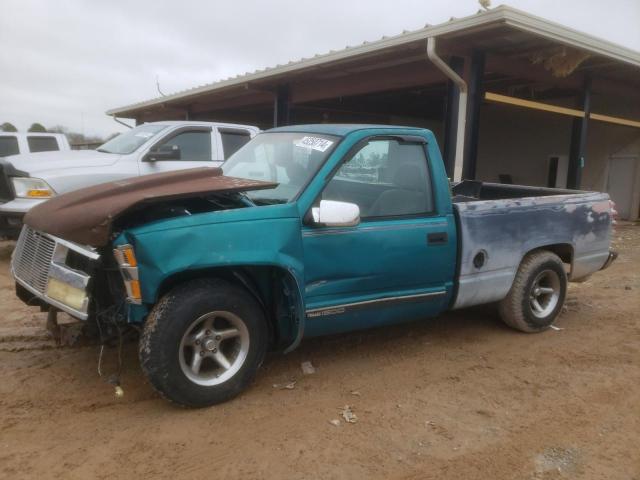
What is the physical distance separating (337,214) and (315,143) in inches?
31.5

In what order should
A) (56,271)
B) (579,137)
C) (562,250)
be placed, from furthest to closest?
Answer: (579,137)
(562,250)
(56,271)

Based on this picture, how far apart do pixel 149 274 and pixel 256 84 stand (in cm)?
1063

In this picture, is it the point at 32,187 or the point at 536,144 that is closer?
the point at 32,187

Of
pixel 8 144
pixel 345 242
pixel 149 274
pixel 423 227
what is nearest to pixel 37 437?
pixel 149 274

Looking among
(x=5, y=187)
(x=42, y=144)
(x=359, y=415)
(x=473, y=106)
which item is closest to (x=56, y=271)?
(x=359, y=415)

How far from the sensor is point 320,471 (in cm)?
265

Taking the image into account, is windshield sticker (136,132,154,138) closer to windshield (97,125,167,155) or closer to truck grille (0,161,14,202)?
windshield (97,125,167,155)

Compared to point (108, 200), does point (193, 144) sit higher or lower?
higher

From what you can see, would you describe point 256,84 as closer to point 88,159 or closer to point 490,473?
point 88,159

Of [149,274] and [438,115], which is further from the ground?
[438,115]

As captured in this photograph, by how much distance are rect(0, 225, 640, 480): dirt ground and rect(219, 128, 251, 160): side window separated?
4.09m

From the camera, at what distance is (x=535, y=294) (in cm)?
484

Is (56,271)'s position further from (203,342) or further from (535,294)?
(535,294)

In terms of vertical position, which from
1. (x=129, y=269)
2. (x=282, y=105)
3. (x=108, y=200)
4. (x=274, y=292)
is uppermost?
(x=282, y=105)
